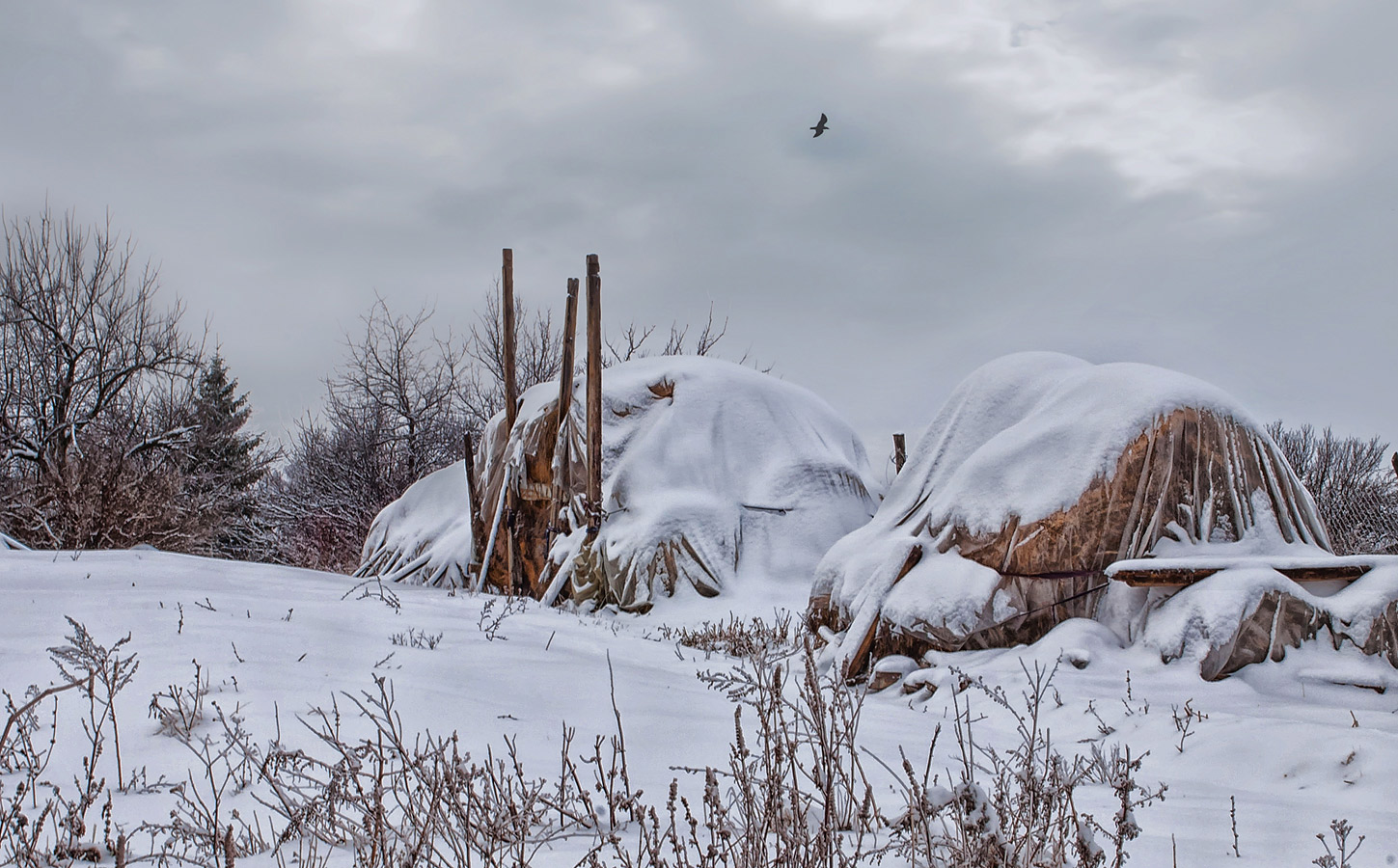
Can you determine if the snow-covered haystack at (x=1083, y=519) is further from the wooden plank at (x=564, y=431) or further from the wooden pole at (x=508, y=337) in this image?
the wooden pole at (x=508, y=337)

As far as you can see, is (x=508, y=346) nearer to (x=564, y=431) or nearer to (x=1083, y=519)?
(x=564, y=431)

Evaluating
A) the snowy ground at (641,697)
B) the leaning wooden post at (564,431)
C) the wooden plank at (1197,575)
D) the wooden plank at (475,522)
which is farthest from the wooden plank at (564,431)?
the wooden plank at (1197,575)

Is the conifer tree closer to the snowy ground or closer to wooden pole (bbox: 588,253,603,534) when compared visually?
wooden pole (bbox: 588,253,603,534)

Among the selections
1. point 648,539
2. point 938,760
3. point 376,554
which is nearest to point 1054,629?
point 938,760

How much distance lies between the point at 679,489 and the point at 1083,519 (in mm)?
6062

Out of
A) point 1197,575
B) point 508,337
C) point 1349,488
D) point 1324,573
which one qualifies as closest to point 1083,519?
Result: point 1197,575

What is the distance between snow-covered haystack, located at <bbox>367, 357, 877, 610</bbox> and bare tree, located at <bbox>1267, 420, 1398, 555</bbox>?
40.5 ft

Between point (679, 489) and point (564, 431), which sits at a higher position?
point (564, 431)

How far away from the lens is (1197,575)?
5012 millimetres

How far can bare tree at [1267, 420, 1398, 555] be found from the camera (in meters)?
19.5

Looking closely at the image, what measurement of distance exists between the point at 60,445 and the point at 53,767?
2012 centimetres

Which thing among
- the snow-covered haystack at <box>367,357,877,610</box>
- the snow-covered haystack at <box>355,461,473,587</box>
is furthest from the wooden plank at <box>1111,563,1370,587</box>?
the snow-covered haystack at <box>355,461,473,587</box>

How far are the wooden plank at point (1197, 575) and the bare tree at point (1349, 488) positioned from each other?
15.6 m

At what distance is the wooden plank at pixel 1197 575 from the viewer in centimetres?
485
